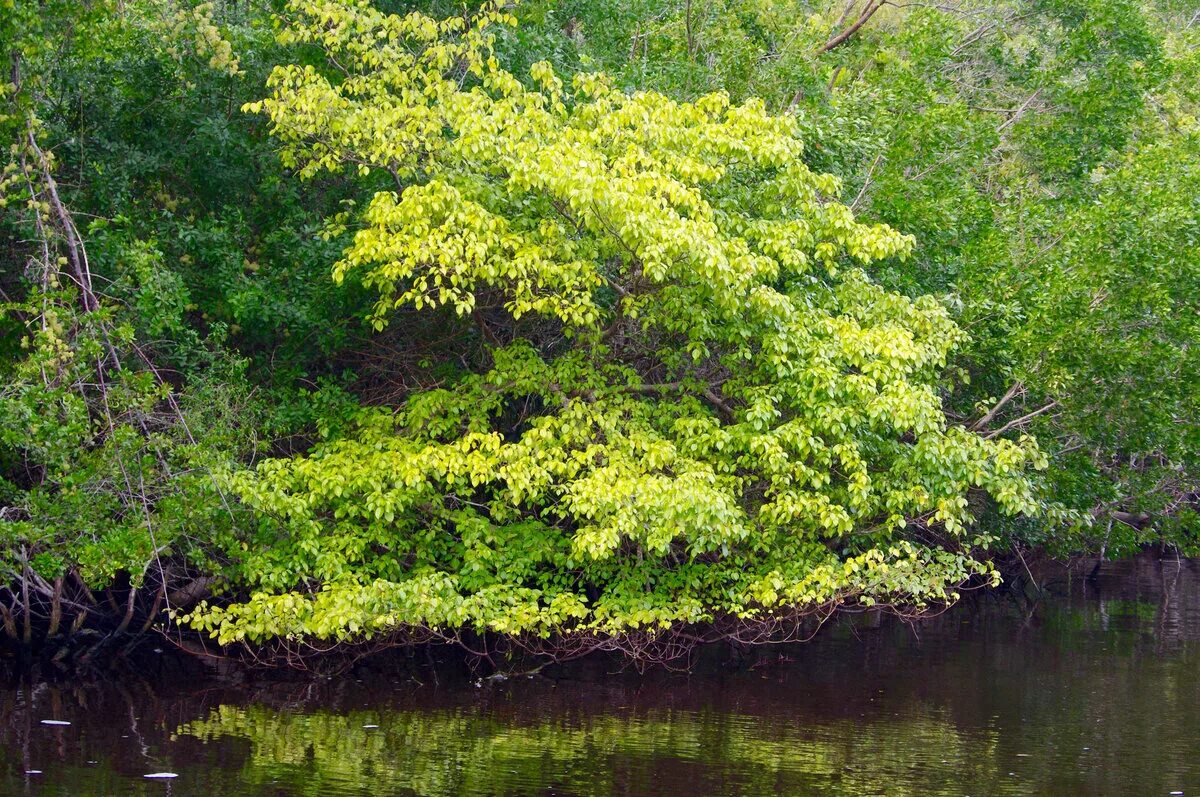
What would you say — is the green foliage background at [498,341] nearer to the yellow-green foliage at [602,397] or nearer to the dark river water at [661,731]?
the yellow-green foliage at [602,397]

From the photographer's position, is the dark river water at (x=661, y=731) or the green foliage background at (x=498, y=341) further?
the green foliage background at (x=498, y=341)

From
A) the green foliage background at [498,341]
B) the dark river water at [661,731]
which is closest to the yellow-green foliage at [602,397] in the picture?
the green foliage background at [498,341]

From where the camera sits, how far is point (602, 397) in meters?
12.4

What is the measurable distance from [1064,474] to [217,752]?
971 cm

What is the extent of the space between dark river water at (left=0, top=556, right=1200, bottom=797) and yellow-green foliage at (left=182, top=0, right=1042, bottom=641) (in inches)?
31.5

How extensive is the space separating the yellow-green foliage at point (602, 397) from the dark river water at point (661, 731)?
80 cm

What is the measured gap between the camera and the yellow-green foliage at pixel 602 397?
11.0 m

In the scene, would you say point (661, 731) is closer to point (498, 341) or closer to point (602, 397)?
point (602, 397)

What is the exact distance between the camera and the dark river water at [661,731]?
8828mm

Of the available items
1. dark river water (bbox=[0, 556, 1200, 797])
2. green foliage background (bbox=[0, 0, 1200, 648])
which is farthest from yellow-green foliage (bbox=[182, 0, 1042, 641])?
dark river water (bbox=[0, 556, 1200, 797])

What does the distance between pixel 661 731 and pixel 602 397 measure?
3.39 m

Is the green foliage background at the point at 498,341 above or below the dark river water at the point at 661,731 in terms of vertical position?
above

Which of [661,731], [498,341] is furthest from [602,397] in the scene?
[661,731]

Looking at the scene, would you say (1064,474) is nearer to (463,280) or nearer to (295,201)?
(463,280)
